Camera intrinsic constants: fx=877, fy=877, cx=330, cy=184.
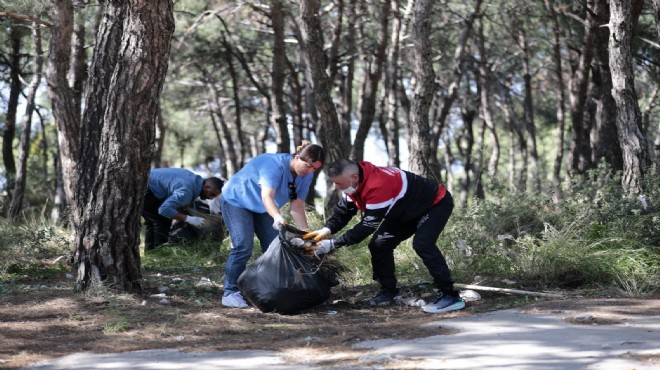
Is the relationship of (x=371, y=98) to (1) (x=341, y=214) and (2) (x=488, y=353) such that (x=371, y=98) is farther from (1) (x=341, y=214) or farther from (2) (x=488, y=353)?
(2) (x=488, y=353)

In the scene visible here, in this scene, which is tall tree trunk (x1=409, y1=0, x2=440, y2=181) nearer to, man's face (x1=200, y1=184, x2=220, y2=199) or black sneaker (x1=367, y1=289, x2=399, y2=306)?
man's face (x1=200, y1=184, x2=220, y2=199)

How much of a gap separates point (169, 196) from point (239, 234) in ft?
11.9

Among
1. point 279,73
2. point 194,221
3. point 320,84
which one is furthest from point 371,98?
point 194,221

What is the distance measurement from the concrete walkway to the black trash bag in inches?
53.3

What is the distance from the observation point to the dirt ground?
241 inches

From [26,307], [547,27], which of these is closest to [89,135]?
[26,307]

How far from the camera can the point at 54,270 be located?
9.61 meters

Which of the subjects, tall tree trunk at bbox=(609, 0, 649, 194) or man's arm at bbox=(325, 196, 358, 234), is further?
tall tree trunk at bbox=(609, 0, 649, 194)

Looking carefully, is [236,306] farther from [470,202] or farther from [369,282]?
[470,202]

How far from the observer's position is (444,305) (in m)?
7.38

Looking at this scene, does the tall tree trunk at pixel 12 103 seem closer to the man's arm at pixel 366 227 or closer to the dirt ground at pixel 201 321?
the dirt ground at pixel 201 321

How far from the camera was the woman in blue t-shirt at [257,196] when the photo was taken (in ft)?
24.3

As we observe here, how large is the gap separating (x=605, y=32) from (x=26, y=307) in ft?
37.3

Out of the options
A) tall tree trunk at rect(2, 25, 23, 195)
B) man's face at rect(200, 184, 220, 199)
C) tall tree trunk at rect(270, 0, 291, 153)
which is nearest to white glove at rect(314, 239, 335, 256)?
man's face at rect(200, 184, 220, 199)
